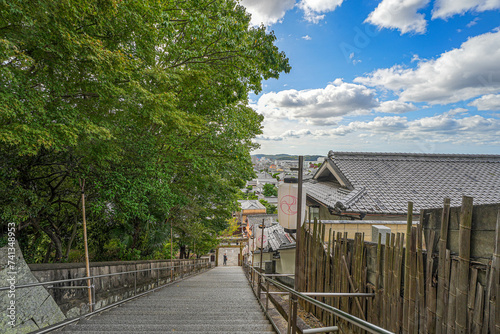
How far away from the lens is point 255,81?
6777 mm

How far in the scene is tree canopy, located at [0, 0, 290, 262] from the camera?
152 inches

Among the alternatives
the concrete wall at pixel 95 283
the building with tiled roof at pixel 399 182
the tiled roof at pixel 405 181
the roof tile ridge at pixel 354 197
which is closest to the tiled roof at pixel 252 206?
the building with tiled roof at pixel 399 182

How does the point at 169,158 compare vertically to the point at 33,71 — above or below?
→ below

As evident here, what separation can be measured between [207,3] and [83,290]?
6.96 metres

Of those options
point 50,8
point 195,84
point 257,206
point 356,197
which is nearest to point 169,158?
point 195,84

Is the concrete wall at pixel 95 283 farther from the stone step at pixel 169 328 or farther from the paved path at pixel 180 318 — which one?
the stone step at pixel 169 328

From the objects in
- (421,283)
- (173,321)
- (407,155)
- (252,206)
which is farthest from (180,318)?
(252,206)

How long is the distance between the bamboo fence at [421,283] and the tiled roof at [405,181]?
303cm

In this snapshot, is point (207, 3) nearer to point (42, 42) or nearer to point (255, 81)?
point (255, 81)

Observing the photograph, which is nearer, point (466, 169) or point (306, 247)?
point (306, 247)

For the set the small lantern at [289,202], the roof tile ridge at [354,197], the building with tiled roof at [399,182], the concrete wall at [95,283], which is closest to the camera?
the concrete wall at [95,283]

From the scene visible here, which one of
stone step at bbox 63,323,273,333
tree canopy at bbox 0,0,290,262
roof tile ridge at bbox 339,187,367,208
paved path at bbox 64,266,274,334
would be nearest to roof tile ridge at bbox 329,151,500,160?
roof tile ridge at bbox 339,187,367,208

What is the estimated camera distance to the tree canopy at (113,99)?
3852 millimetres

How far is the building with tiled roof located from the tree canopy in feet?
12.8
